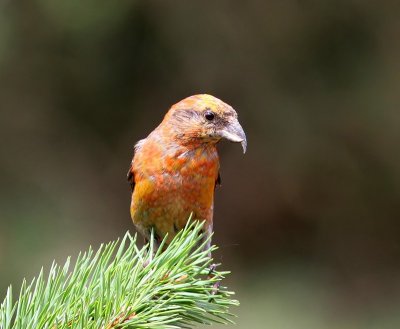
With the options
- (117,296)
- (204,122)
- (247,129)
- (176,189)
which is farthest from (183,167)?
(247,129)

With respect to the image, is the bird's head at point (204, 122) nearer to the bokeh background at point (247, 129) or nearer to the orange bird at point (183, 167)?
the orange bird at point (183, 167)

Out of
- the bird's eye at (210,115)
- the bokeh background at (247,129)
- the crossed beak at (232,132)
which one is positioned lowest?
the crossed beak at (232,132)

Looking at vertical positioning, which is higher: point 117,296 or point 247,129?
point 247,129

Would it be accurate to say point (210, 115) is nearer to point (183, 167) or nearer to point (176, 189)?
point (183, 167)

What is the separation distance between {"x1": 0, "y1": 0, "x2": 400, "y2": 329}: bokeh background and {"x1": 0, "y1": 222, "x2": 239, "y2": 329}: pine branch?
20.4 feet

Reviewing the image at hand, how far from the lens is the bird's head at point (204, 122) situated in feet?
14.4

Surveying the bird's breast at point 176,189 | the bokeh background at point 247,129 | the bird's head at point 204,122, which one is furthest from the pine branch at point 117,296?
the bokeh background at point 247,129

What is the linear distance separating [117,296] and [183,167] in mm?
1824

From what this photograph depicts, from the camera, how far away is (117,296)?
264 centimetres

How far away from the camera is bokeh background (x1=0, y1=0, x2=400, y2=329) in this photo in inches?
365

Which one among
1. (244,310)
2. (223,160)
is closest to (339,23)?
(223,160)

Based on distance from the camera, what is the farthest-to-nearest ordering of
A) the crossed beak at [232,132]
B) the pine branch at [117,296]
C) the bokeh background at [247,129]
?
the bokeh background at [247,129], the crossed beak at [232,132], the pine branch at [117,296]

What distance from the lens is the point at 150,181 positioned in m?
4.40

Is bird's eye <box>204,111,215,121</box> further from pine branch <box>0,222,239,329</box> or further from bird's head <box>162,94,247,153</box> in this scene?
pine branch <box>0,222,239,329</box>
